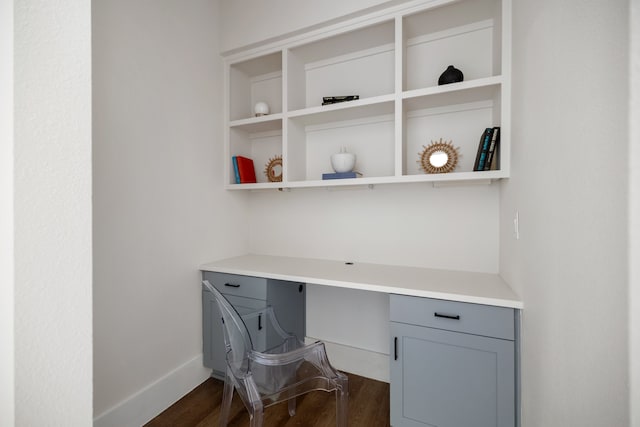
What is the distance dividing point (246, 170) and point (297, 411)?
170 cm

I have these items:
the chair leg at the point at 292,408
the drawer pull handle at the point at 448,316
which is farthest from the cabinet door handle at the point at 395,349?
the chair leg at the point at 292,408

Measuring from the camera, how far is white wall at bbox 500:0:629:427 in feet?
1.84

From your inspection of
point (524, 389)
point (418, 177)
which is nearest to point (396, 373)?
point (524, 389)

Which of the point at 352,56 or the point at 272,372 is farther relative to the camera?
the point at 352,56

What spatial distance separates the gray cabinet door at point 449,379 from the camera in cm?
123

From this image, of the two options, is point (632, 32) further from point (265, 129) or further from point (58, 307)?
point (265, 129)

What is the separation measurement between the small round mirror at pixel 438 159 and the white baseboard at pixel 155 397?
6.80ft

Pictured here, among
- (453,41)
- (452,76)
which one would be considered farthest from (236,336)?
(453,41)

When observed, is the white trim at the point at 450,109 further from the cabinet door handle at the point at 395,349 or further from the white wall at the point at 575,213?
the cabinet door handle at the point at 395,349

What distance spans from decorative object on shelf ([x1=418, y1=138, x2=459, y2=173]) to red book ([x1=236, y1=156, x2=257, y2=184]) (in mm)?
1300

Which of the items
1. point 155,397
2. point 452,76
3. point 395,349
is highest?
point 452,76

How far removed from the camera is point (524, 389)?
1156mm

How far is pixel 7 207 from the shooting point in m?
0.47

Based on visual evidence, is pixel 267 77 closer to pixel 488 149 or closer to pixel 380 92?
pixel 380 92
